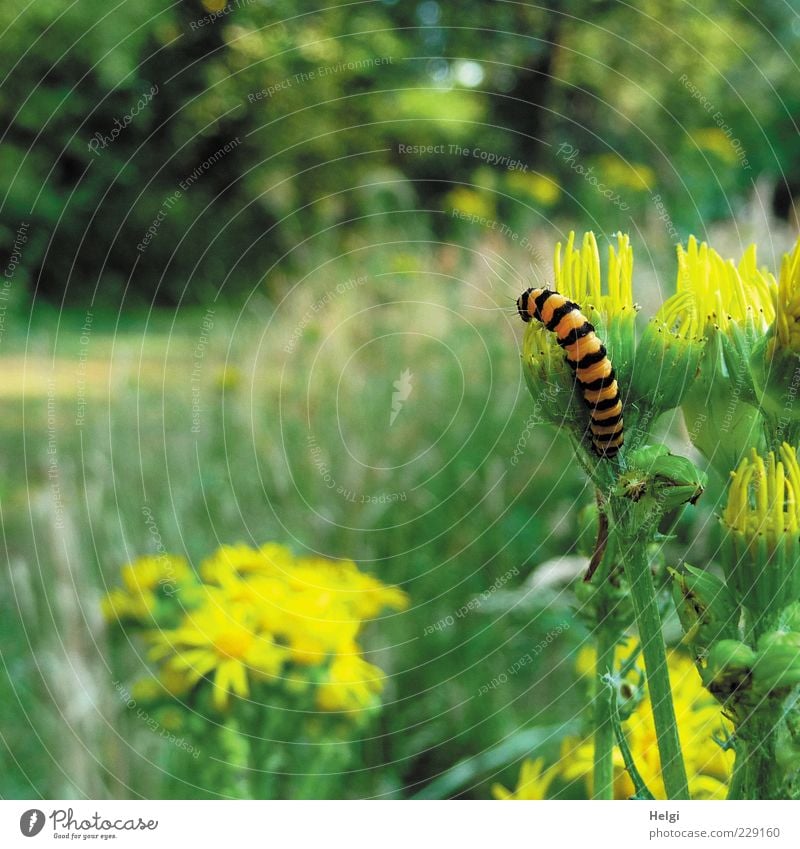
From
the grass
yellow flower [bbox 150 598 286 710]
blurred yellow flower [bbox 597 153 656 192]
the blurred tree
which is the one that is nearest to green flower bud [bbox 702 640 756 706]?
the grass

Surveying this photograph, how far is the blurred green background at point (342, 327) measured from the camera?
174 cm

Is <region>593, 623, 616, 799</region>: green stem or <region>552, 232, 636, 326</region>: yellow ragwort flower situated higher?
<region>552, 232, 636, 326</region>: yellow ragwort flower

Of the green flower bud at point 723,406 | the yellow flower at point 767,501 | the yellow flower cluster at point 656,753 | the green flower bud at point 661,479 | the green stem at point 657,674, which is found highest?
the green flower bud at point 723,406

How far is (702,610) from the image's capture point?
58 cm

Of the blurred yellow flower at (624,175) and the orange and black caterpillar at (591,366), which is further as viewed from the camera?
the blurred yellow flower at (624,175)

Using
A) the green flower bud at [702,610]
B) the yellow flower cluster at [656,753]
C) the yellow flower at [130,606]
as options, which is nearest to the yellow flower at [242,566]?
the yellow flower at [130,606]

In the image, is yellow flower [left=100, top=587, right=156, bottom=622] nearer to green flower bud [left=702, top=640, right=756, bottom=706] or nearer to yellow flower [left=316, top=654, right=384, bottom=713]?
yellow flower [left=316, top=654, right=384, bottom=713]

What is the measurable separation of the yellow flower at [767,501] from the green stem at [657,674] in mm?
74

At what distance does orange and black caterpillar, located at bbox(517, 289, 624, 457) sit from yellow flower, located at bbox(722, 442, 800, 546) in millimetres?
86

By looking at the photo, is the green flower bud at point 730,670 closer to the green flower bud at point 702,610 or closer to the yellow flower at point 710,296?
the green flower bud at point 702,610

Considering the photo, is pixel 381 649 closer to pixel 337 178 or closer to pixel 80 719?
pixel 80 719

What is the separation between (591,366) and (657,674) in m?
0.21

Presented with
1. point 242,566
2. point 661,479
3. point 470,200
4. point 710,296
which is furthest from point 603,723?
point 470,200

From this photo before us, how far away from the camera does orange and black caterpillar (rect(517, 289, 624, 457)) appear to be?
613 millimetres
